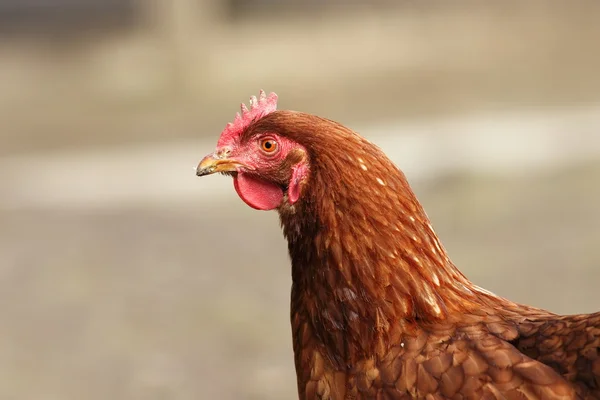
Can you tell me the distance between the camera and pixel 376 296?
79.4 inches

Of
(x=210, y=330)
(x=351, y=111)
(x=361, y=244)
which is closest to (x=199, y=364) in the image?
(x=210, y=330)

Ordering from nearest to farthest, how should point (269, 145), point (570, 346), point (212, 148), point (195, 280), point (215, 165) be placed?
point (570, 346), point (269, 145), point (215, 165), point (195, 280), point (212, 148)

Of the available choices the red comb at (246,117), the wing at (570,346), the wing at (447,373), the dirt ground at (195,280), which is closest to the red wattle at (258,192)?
the red comb at (246,117)

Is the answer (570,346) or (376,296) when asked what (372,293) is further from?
(570,346)

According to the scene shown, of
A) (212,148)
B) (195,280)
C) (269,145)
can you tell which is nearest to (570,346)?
(269,145)

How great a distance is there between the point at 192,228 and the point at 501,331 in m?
4.08

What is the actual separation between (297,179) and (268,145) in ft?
0.42

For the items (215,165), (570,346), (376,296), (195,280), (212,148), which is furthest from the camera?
(212,148)

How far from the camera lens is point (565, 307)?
4.55m

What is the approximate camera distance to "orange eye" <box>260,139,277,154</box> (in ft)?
7.01

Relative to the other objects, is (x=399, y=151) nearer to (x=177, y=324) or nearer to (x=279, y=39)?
(x=279, y=39)

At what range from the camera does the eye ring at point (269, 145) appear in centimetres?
213

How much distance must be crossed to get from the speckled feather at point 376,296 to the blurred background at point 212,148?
82.2 inches

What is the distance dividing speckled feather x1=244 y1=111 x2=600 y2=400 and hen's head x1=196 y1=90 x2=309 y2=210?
0.08ft
